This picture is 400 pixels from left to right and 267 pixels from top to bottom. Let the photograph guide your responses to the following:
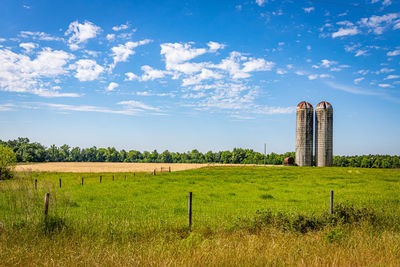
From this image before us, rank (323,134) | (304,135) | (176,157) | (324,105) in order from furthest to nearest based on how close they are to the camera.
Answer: (176,157), (324,105), (304,135), (323,134)

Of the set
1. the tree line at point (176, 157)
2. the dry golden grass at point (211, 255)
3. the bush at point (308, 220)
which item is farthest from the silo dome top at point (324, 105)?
the dry golden grass at point (211, 255)

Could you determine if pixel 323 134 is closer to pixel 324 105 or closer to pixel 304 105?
pixel 324 105

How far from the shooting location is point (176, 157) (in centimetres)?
19775

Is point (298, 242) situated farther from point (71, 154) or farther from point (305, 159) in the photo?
point (71, 154)

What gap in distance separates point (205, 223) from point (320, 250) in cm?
542

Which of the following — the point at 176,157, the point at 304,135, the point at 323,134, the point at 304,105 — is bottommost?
the point at 176,157

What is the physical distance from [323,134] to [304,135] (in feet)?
15.8

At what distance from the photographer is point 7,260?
6793mm

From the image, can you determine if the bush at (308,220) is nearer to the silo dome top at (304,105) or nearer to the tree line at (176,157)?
the silo dome top at (304,105)

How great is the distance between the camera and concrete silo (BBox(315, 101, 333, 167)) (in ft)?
248

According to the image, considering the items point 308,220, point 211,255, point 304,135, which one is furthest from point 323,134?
point 211,255

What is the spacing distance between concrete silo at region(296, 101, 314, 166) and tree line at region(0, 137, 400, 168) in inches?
1231

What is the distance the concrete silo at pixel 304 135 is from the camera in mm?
77188

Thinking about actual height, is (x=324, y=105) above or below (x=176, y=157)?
above
